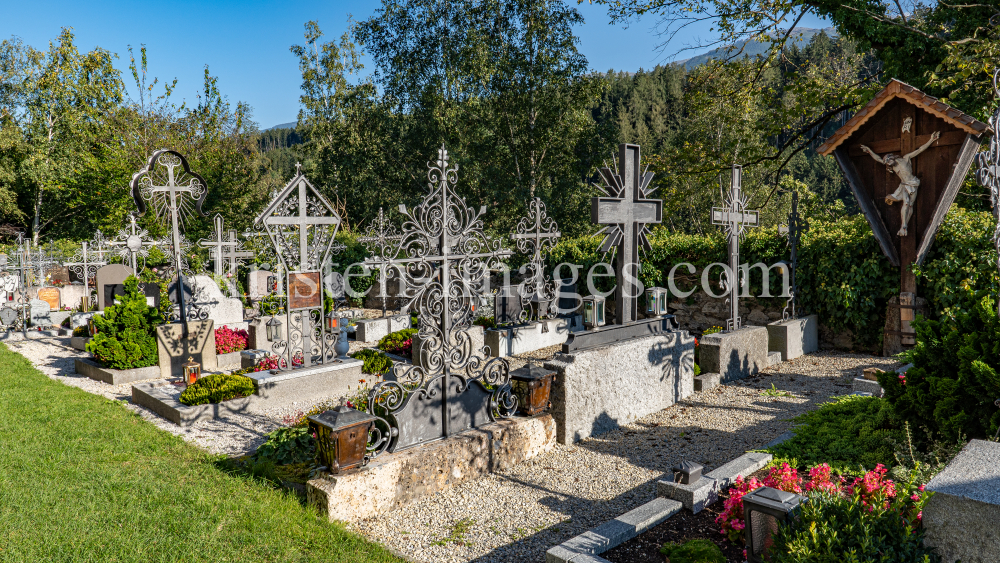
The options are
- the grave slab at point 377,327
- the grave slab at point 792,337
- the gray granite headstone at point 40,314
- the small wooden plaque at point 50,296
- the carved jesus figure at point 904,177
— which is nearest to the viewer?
the carved jesus figure at point 904,177

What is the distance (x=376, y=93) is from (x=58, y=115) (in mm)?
16535

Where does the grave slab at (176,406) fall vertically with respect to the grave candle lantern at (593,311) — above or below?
A: below

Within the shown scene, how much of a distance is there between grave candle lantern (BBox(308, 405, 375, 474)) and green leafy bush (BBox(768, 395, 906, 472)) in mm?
3361

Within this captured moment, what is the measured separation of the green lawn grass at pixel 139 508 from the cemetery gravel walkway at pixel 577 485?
534 millimetres

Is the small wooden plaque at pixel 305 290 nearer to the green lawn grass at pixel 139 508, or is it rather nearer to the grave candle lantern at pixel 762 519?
the green lawn grass at pixel 139 508

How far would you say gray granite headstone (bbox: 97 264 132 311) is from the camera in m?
12.9

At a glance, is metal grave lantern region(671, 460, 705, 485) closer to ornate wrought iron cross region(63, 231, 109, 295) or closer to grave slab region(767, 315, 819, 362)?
grave slab region(767, 315, 819, 362)

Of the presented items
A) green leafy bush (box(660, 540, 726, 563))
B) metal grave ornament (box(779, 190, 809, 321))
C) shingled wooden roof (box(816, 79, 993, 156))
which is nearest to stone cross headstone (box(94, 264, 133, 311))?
green leafy bush (box(660, 540, 726, 563))

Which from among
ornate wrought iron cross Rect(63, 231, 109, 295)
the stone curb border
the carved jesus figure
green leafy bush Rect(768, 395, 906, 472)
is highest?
the carved jesus figure

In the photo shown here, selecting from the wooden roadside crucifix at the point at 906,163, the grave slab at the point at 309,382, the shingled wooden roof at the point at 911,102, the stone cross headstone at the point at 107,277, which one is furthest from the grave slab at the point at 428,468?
the stone cross headstone at the point at 107,277

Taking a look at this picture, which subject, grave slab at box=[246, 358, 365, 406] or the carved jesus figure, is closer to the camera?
the carved jesus figure

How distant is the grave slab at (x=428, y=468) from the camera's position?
3.97 metres

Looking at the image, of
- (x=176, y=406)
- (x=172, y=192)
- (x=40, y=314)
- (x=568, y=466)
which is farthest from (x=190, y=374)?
(x=40, y=314)

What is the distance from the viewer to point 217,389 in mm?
6945
